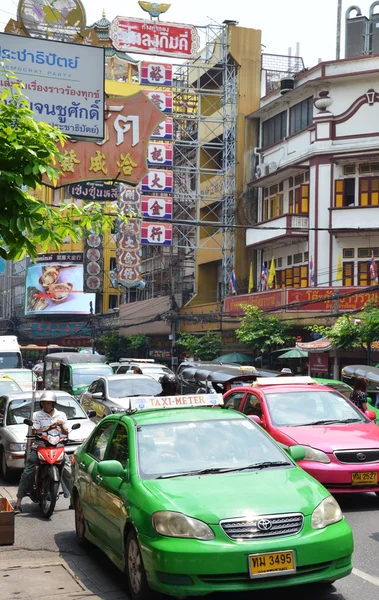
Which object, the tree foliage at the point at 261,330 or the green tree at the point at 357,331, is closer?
the green tree at the point at 357,331

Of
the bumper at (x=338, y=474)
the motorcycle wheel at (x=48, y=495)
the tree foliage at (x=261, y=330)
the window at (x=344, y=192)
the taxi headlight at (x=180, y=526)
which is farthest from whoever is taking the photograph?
the window at (x=344, y=192)

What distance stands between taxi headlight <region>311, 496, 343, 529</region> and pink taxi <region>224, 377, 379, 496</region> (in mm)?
3605

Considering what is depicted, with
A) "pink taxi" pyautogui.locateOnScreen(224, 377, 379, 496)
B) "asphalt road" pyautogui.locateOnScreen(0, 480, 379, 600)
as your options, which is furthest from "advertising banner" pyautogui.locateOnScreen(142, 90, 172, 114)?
"asphalt road" pyautogui.locateOnScreen(0, 480, 379, 600)

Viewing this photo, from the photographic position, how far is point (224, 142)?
168ft

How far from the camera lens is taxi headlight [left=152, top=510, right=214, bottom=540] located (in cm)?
635

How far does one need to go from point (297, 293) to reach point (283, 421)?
88.5ft

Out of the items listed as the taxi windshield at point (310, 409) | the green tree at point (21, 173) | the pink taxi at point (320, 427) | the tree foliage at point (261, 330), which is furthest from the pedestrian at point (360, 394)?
the tree foliage at point (261, 330)

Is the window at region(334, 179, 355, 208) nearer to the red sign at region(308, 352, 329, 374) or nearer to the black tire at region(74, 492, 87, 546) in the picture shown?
the red sign at region(308, 352, 329, 374)

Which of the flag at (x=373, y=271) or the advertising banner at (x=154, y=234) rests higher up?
the advertising banner at (x=154, y=234)

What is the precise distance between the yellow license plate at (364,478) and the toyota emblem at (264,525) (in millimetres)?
4373

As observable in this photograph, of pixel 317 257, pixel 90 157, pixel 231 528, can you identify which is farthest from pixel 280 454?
pixel 317 257

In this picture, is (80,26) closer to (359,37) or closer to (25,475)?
(25,475)

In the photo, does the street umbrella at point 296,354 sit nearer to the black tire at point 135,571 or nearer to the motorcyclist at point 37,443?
the motorcyclist at point 37,443

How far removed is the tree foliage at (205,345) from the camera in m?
46.9
